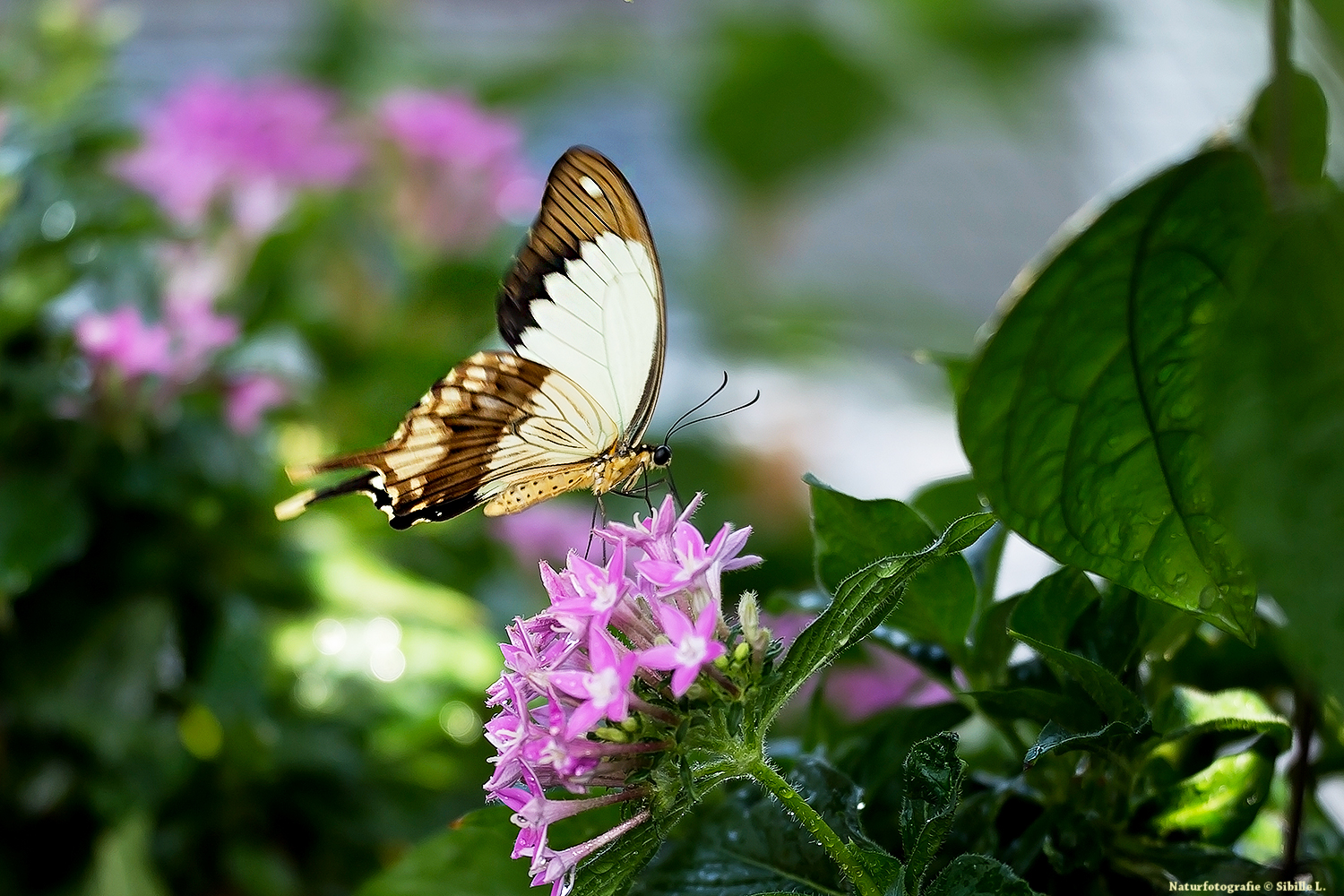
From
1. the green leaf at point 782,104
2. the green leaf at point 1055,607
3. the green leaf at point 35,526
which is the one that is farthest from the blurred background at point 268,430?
the green leaf at point 782,104

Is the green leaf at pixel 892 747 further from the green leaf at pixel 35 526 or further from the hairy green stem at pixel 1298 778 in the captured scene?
the green leaf at pixel 35 526

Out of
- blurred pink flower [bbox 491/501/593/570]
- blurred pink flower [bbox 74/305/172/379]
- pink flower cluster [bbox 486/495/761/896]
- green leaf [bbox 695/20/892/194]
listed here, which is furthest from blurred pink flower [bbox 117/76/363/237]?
green leaf [bbox 695/20/892/194]

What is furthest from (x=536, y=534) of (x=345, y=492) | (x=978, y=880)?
(x=978, y=880)

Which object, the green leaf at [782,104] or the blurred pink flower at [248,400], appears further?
the green leaf at [782,104]

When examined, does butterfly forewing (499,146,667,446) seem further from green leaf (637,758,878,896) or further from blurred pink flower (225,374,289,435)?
blurred pink flower (225,374,289,435)

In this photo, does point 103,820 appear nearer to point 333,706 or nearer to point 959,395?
point 333,706
